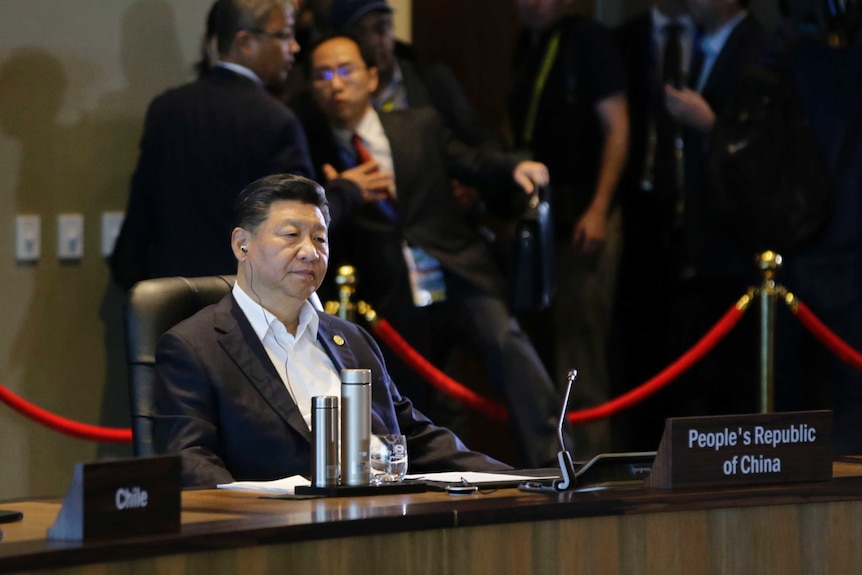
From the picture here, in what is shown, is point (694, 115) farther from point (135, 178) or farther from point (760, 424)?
point (760, 424)

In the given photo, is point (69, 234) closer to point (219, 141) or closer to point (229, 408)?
Result: point (219, 141)

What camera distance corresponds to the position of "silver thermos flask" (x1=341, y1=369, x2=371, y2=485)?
261 cm

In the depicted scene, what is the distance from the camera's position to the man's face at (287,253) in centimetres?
324

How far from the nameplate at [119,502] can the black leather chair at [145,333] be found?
1.15 meters

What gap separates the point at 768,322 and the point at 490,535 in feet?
10.5

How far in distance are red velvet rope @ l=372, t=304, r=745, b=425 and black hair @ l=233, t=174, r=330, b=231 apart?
5.57 feet

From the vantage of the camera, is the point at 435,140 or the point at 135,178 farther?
the point at 435,140

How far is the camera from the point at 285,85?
5.62 metres

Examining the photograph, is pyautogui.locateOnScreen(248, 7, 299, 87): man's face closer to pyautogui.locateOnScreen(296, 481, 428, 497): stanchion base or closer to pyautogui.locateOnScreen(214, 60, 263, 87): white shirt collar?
pyautogui.locateOnScreen(214, 60, 263, 87): white shirt collar

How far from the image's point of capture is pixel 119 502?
2074 millimetres

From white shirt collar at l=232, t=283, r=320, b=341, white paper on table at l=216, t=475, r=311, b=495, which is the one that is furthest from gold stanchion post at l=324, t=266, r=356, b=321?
white paper on table at l=216, t=475, r=311, b=495

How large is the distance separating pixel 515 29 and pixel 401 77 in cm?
67

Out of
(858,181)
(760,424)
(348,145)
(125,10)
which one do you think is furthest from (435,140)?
(760,424)

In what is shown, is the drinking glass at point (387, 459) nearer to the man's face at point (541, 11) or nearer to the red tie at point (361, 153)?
the red tie at point (361, 153)
